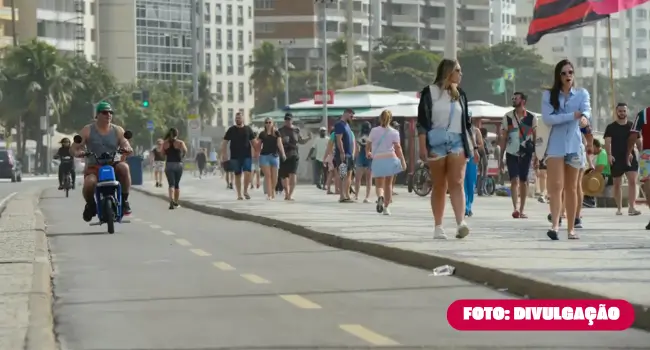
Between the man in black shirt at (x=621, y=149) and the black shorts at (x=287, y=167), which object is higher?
the man in black shirt at (x=621, y=149)

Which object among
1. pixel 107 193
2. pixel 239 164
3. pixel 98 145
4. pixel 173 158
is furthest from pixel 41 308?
pixel 239 164

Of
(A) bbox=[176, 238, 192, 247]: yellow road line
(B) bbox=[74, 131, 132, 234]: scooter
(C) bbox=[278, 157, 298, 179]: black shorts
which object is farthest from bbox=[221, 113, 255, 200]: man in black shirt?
(A) bbox=[176, 238, 192, 247]: yellow road line

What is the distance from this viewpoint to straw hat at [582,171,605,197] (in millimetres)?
28469

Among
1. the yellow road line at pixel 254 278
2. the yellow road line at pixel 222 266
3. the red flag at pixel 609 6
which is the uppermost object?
the red flag at pixel 609 6

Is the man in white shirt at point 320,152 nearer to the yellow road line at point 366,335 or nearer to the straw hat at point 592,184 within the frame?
the straw hat at point 592,184

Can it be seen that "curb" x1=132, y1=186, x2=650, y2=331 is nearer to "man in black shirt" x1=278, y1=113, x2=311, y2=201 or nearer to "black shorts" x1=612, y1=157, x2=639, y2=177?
"black shorts" x1=612, y1=157, x2=639, y2=177

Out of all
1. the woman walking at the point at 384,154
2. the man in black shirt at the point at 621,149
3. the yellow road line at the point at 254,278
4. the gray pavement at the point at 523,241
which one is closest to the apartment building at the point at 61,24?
the woman walking at the point at 384,154

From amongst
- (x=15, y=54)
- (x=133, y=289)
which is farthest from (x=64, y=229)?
(x=15, y=54)

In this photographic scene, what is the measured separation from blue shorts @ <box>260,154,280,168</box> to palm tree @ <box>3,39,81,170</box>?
9347cm

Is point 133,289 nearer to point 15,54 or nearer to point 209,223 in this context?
point 209,223

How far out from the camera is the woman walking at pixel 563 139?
18.4m

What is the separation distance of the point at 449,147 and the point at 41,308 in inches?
301

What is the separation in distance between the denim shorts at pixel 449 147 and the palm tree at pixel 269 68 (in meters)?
174

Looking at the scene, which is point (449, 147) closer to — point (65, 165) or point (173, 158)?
point (173, 158)
